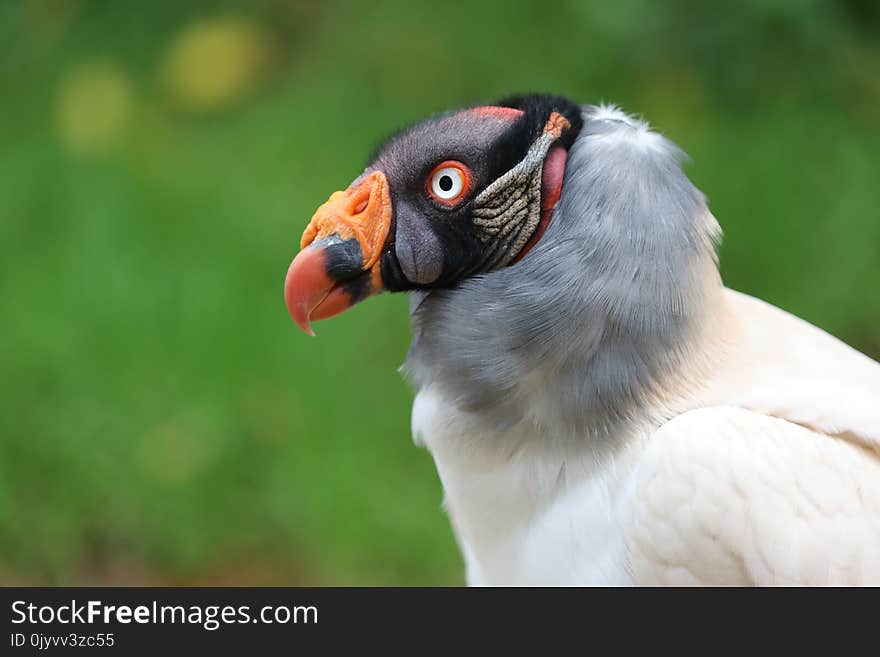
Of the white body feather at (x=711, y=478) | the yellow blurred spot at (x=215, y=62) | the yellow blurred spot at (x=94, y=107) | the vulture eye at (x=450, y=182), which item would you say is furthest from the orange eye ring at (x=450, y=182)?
the yellow blurred spot at (x=215, y=62)

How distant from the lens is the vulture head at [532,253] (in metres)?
1.77

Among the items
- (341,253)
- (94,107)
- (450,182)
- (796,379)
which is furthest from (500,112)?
(94,107)

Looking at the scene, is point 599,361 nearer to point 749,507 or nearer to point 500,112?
point 749,507

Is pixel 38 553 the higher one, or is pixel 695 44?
pixel 695 44

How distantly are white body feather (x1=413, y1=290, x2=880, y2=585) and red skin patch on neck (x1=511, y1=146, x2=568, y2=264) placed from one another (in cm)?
27

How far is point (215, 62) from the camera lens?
5.37 metres

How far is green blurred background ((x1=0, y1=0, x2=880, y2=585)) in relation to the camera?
3.54 m

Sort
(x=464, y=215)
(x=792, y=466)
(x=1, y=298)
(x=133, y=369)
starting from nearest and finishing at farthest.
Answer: (x=792, y=466) < (x=464, y=215) < (x=133, y=369) < (x=1, y=298)

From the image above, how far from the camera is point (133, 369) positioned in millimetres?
3893

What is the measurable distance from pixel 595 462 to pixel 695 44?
327cm

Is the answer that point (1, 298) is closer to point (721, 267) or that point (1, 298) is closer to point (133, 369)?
point (133, 369)

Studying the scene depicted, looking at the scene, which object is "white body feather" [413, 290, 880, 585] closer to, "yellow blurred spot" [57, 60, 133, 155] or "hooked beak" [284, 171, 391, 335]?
"hooked beak" [284, 171, 391, 335]

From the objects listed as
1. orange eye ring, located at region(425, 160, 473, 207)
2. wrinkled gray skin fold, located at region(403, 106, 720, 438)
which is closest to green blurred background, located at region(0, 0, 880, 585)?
wrinkled gray skin fold, located at region(403, 106, 720, 438)
